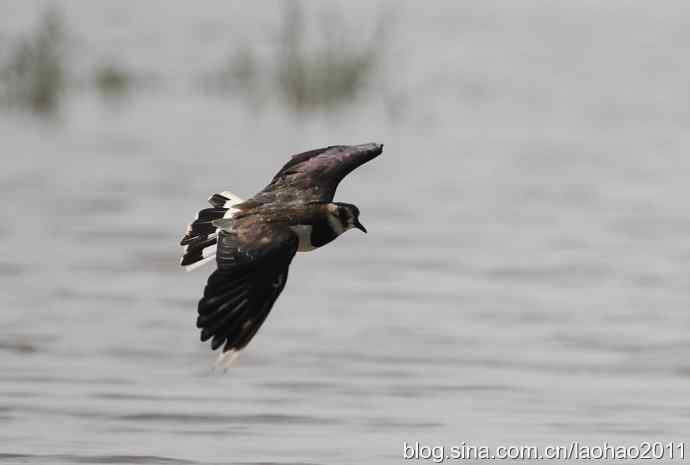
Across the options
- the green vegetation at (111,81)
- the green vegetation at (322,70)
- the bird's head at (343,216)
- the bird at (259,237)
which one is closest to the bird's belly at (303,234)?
the bird at (259,237)

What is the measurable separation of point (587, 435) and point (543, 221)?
6718mm

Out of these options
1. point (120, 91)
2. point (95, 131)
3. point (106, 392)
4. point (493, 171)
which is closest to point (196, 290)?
point (106, 392)

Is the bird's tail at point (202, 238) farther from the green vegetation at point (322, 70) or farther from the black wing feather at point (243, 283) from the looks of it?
the green vegetation at point (322, 70)

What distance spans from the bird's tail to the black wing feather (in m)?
0.26

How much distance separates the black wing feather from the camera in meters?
7.24

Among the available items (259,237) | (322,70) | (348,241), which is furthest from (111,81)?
(259,237)

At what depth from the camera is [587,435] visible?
318 inches

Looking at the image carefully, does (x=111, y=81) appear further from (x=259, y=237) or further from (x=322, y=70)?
(x=259, y=237)

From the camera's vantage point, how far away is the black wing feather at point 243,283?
285 inches

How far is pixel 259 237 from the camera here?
25.0 ft

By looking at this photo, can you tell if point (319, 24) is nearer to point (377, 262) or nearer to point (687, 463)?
point (377, 262)

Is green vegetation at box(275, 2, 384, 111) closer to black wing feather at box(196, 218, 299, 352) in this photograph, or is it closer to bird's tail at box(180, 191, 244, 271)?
bird's tail at box(180, 191, 244, 271)

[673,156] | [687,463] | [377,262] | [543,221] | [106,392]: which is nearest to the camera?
[687,463]

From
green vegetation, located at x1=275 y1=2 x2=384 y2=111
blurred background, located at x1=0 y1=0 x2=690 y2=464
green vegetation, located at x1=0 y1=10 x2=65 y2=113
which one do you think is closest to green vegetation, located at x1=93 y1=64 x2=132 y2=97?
blurred background, located at x1=0 y1=0 x2=690 y2=464
